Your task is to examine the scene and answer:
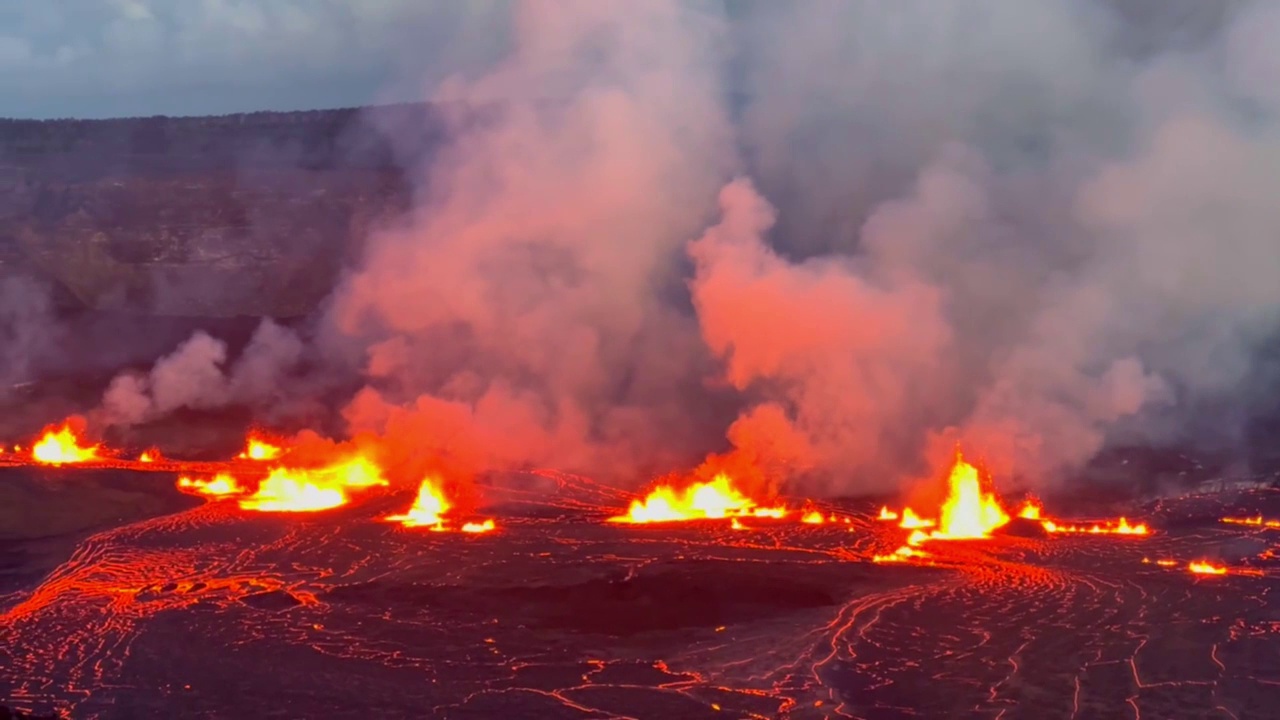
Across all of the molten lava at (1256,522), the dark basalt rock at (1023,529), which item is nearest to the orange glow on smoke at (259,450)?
the dark basalt rock at (1023,529)

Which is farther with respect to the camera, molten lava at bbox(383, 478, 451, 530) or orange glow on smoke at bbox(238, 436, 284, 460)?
orange glow on smoke at bbox(238, 436, 284, 460)

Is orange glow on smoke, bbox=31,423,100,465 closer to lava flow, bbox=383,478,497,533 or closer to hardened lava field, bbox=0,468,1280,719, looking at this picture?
hardened lava field, bbox=0,468,1280,719

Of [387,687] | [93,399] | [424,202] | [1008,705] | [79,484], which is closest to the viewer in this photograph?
[1008,705]

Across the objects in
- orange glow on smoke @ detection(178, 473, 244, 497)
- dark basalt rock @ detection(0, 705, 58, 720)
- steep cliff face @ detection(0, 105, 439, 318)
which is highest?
steep cliff face @ detection(0, 105, 439, 318)

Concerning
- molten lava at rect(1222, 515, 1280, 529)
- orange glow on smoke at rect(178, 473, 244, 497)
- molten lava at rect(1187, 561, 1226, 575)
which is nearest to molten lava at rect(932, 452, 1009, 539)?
molten lava at rect(1187, 561, 1226, 575)

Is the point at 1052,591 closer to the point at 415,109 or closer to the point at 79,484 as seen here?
the point at 79,484

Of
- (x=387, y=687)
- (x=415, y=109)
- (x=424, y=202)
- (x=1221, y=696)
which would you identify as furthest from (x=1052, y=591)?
(x=415, y=109)

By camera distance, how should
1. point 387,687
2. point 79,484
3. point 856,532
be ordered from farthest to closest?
point 79,484 → point 856,532 → point 387,687
